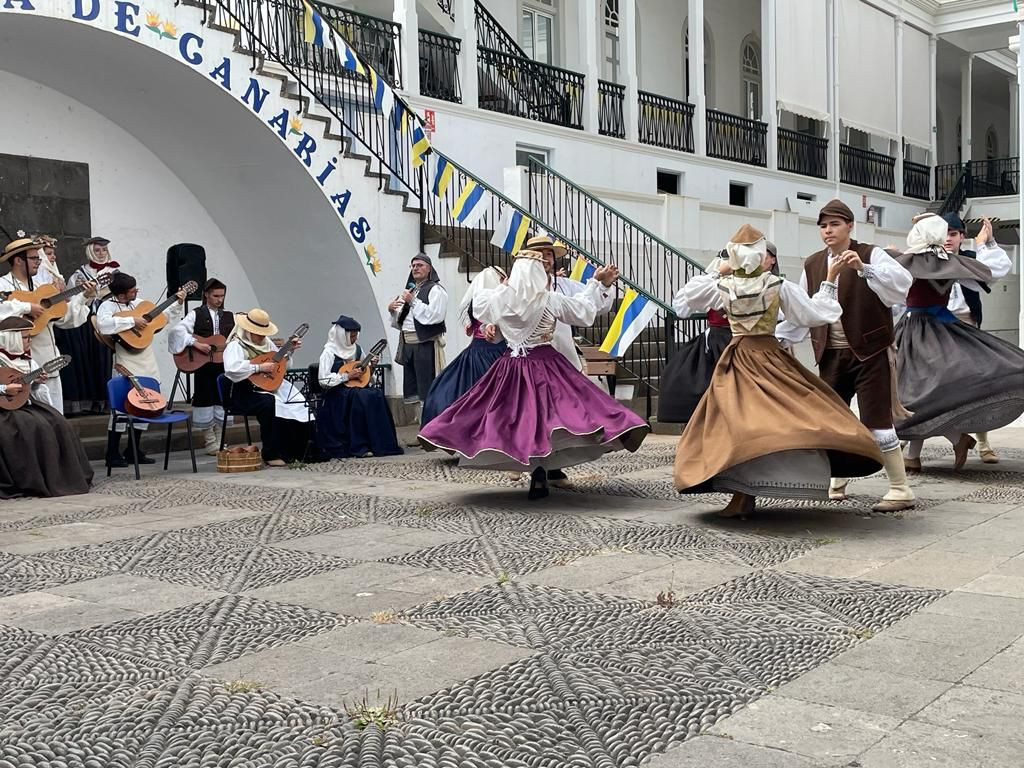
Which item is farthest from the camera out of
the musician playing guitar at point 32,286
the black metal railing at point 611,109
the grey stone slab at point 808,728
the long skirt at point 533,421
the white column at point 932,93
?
the white column at point 932,93

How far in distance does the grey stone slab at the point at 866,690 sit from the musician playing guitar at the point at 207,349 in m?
7.79

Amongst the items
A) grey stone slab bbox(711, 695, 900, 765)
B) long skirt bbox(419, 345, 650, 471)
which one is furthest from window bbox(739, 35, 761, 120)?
grey stone slab bbox(711, 695, 900, 765)

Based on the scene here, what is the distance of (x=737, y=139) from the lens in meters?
23.3

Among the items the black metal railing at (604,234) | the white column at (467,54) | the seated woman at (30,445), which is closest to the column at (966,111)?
the black metal railing at (604,234)

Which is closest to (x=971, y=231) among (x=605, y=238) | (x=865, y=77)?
(x=865, y=77)

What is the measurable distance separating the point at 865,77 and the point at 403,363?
17625mm

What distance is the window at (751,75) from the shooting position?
2583 centimetres

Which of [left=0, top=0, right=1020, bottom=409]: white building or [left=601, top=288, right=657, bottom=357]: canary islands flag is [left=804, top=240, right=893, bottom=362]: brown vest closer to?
[left=601, top=288, right=657, bottom=357]: canary islands flag

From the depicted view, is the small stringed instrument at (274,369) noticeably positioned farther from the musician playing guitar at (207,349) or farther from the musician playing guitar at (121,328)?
the musician playing guitar at (121,328)

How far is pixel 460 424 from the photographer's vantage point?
7719 mm

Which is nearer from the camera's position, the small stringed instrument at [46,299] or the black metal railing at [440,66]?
the small stringed instrument at [46,299]

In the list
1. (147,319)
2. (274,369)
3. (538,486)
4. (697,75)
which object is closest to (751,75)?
(697,75)

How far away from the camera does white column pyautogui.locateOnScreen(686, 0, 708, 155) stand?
2155 cm

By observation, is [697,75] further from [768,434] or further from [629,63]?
[768,434]
